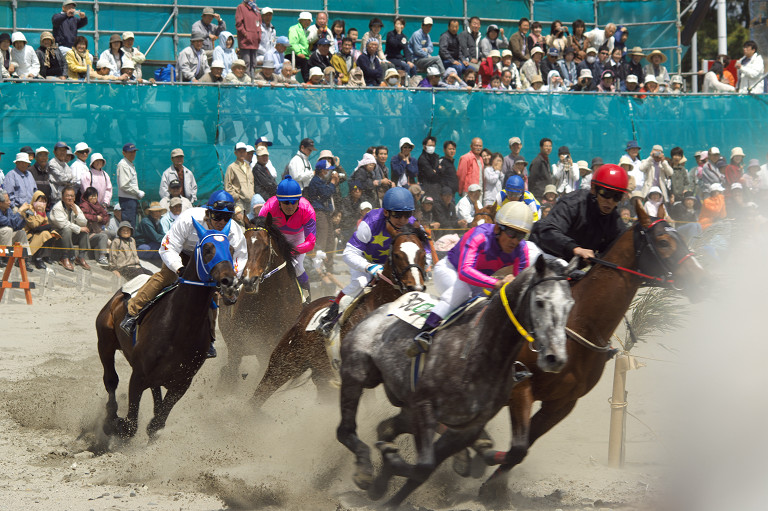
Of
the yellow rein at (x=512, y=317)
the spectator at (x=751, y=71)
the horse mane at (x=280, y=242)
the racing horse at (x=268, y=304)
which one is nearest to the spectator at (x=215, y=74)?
the racing horse at (x=268, y=304)

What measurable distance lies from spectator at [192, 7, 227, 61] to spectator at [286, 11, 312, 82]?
1.26 m

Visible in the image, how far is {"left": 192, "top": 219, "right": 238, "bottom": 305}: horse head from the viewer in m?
7.61

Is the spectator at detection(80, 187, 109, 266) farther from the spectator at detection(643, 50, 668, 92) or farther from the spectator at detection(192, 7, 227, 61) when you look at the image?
the spectator at detection(643, 50, 668, 92)

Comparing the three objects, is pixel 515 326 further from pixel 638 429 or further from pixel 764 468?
pixel 638 429

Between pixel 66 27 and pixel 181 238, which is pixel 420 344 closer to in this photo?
pixel 181 238

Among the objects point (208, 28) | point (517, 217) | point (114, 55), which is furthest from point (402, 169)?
point (517, 217)

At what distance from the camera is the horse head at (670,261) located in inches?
264

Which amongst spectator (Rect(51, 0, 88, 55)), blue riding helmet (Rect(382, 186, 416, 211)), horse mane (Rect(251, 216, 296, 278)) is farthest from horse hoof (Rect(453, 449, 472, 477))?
spectator (Rect(51, 0, 88, 55))

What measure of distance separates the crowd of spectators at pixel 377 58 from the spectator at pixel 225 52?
0.07ft

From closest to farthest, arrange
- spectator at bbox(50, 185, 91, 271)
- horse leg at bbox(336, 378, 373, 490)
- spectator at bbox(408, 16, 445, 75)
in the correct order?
horse leg at bbox(336, 378, 373, 490), spectator at bbox(50, 185, 91, 271), spectator at bbox(408, 16, 445, 75)

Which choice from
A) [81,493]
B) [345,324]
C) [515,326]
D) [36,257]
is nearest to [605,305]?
[515,326]

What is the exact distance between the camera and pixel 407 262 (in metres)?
7.38

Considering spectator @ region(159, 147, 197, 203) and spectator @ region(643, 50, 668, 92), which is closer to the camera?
spectator @ region(159, 147, 197, 203)

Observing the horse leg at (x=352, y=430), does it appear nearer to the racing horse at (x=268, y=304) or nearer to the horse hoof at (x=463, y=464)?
the horse hoof at (x=463, y=464)
